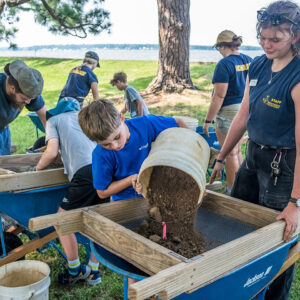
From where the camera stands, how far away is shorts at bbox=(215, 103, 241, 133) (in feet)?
15.5

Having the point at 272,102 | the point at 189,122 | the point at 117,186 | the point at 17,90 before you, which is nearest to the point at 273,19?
the point at 272,102

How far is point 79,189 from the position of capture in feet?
9.30

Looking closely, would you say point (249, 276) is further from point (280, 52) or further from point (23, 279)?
point (23, 279)

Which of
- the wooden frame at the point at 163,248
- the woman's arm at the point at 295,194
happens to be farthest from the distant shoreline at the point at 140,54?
the woman's arm at the point at 295,194

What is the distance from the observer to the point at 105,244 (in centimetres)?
184

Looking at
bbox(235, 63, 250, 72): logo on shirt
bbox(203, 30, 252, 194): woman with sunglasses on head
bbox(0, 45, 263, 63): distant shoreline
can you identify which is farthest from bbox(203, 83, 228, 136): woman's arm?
bbox(0, 45, 263, 63): distant shoreline

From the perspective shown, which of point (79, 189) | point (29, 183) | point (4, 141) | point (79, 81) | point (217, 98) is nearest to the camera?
point (29, 183)

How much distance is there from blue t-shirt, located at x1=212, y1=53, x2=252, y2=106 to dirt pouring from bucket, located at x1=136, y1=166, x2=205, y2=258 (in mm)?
2724

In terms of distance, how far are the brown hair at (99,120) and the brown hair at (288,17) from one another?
0.88 metres

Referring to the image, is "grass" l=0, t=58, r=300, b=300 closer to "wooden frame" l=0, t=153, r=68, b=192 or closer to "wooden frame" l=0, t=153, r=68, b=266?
"wooden frame" l=0, t=153, r=68, b=266

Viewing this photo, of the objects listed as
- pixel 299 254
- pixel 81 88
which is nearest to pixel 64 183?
pixel 299 254

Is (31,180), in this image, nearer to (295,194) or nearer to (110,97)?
(295,194)

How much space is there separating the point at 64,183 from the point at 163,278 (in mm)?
1817

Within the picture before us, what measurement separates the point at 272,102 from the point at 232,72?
2.62m
